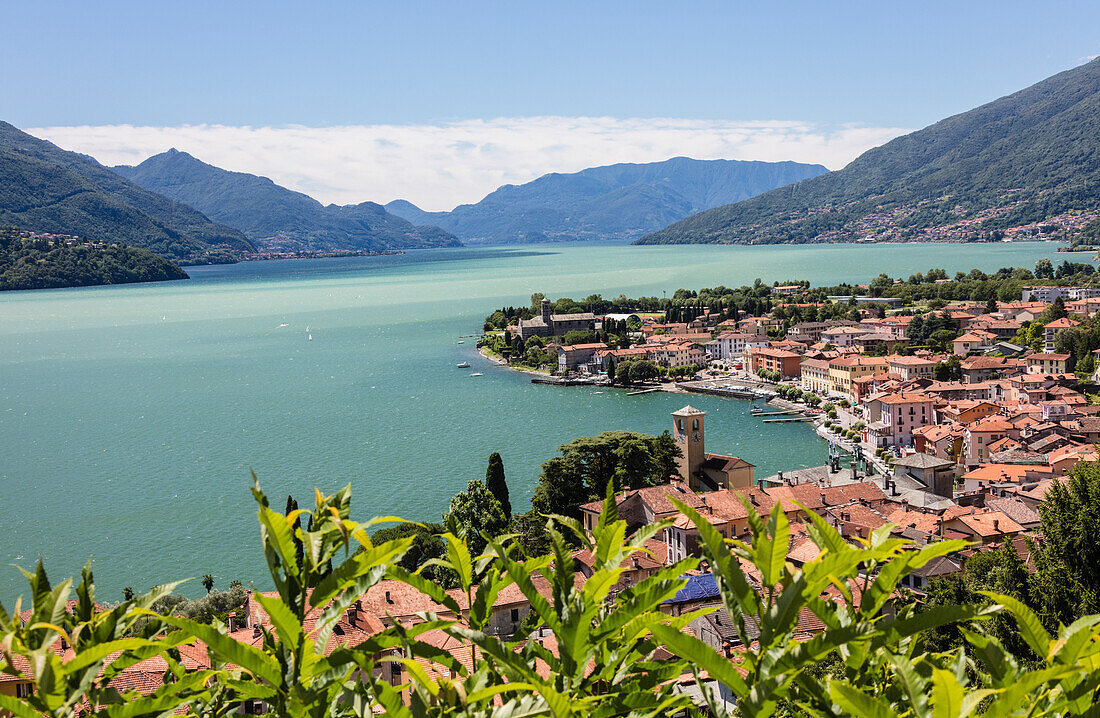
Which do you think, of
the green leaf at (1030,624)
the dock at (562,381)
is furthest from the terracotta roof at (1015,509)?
A: the dock at (562,381)

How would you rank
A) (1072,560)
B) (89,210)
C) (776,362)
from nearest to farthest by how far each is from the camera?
(1072,560), (776,362), (89,210)

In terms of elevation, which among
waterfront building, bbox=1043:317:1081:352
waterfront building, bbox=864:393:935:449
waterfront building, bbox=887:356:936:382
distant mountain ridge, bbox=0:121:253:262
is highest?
distant mountain ridge, bbox=0:121:253:262

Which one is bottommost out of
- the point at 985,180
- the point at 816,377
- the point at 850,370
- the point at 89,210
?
the point at 816,377

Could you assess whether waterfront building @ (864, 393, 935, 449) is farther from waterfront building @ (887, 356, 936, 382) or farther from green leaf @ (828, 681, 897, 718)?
green leaf @ (828, 681, 897, 718)

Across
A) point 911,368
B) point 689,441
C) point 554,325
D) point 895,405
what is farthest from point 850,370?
point 554,325

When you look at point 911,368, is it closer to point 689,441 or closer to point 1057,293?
point 689,441

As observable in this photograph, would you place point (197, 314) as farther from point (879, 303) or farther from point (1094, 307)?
point (1094, 307)

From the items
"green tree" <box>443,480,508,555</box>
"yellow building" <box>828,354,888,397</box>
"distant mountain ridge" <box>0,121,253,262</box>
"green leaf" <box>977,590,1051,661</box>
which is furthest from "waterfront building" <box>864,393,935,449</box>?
"distant mountain ridge" <box>0,121,253,262</box>

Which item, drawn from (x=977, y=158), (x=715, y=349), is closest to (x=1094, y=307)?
(x=715, y=349)
